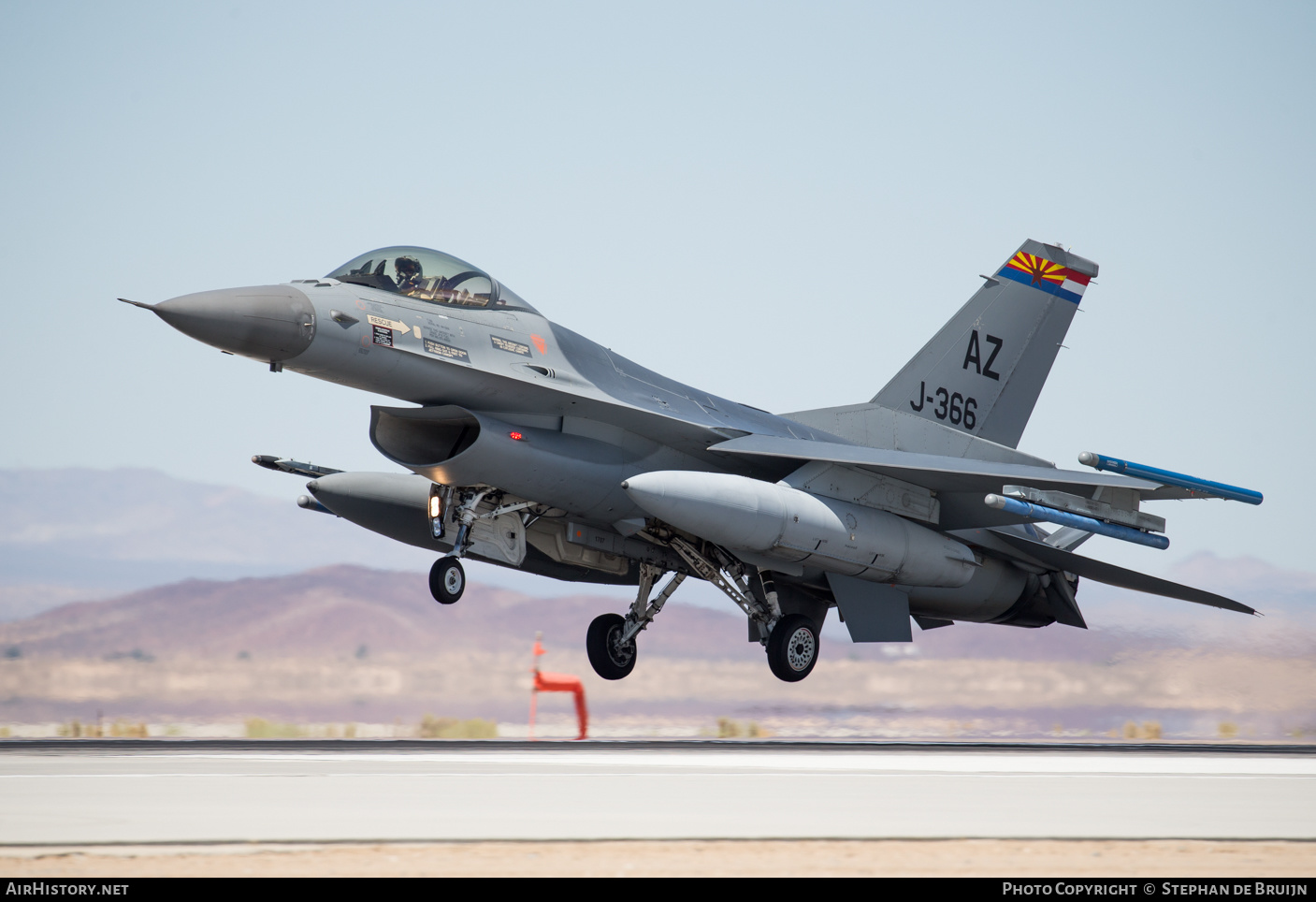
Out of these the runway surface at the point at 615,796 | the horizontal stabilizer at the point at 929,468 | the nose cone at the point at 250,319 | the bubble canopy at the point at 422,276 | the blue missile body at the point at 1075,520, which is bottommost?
the runway surface at the point at 615,796

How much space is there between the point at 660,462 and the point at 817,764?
4653 millimetres

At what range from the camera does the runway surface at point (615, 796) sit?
232 inches

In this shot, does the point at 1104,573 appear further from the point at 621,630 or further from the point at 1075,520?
the point at 621,630

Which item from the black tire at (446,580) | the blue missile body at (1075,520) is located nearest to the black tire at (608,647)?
the black tire at (446,580)

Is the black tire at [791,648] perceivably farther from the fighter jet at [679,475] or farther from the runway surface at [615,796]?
the runway surface at [615,796]

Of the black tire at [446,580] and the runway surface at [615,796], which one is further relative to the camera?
the black tire at [446,580]

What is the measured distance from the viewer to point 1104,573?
1642cm

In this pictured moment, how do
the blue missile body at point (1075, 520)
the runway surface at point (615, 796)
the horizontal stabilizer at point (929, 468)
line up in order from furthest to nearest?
the horizontal stabilizer at point (929, 468) < the blue missile body at point (1075, 520) < the runway surface at point (615, 796)

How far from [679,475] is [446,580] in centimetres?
255

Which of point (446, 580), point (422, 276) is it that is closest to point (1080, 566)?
point (446, 580)

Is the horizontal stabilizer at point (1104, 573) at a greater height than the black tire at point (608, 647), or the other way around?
the horizontal stabilizer at point (1104, 573)

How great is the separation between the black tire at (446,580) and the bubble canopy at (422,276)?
8.43ft
